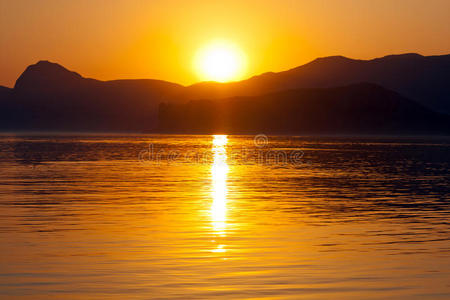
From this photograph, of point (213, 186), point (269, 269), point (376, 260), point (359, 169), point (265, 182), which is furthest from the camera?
point (359, 169)

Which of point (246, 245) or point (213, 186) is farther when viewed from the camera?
point (213, 186)

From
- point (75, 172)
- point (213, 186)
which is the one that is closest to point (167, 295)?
point (213, 186)

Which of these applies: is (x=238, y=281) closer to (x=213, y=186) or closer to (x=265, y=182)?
(x=213, y=186)

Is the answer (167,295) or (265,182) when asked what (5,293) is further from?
(265,182)

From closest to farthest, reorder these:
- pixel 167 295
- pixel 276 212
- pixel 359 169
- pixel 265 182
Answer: pixel 167 295
pixel 276 212
pixel 265 182
pixel 359 169

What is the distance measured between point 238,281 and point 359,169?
1692 inches

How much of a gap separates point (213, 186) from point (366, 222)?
16205 millimetres

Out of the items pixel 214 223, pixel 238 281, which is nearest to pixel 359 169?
pixel 214 223

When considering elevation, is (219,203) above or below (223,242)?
above

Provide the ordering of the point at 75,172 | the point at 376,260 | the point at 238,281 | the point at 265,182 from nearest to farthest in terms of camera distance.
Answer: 1. the point at 238,281
2. the point at 376,260
3. the point at 265,182
4. the point at 75,172

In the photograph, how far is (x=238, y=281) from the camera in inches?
574

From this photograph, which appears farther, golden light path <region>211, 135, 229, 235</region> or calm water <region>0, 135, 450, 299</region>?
golden light path <region>211, 135, 229, 235</region>

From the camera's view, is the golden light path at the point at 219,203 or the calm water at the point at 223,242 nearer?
the calm water at the point at 223,242

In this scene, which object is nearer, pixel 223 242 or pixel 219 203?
pixel 223 242
